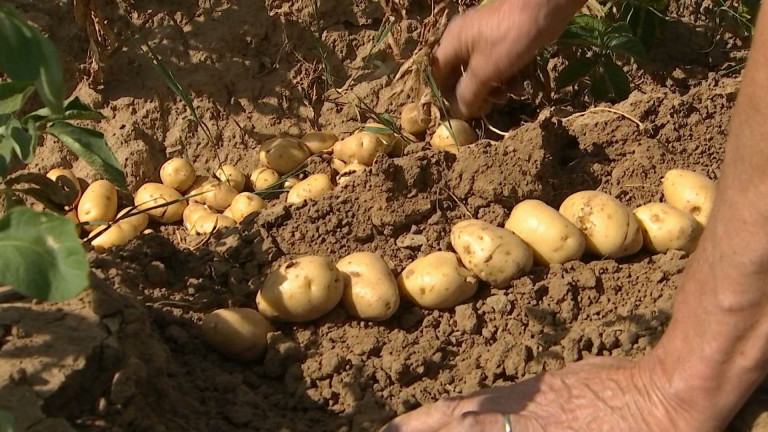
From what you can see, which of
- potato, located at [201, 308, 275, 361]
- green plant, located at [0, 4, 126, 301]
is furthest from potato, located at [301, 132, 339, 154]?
green plant, located at [0, 4, 126, 301]

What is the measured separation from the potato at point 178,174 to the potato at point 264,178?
0.22 m

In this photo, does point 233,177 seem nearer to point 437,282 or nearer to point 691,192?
point 437,282

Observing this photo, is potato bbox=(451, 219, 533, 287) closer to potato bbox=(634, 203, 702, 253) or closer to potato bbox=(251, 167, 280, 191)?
potato bbox=(634, 203, 702, 253)

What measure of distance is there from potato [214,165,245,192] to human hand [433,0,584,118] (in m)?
0.76

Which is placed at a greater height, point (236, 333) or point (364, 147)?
point (364, 147)

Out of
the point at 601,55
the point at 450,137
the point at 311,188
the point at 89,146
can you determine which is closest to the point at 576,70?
the point at 601,55

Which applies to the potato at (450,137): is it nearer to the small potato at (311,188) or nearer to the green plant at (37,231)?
the small potato at (311,188)

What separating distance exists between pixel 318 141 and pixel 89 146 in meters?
1.41

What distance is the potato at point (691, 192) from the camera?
2.51 metres

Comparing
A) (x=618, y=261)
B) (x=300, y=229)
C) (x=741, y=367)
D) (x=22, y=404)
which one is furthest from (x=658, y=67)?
(x=22, y=404)

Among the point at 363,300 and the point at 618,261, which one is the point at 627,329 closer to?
the point at 618,261

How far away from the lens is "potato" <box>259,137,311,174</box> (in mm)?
3027

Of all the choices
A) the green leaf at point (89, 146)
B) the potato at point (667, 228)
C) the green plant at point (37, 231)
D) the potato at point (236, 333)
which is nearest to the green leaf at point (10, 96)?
the green leaf at point (89, 146)

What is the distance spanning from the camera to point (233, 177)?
3.03m
